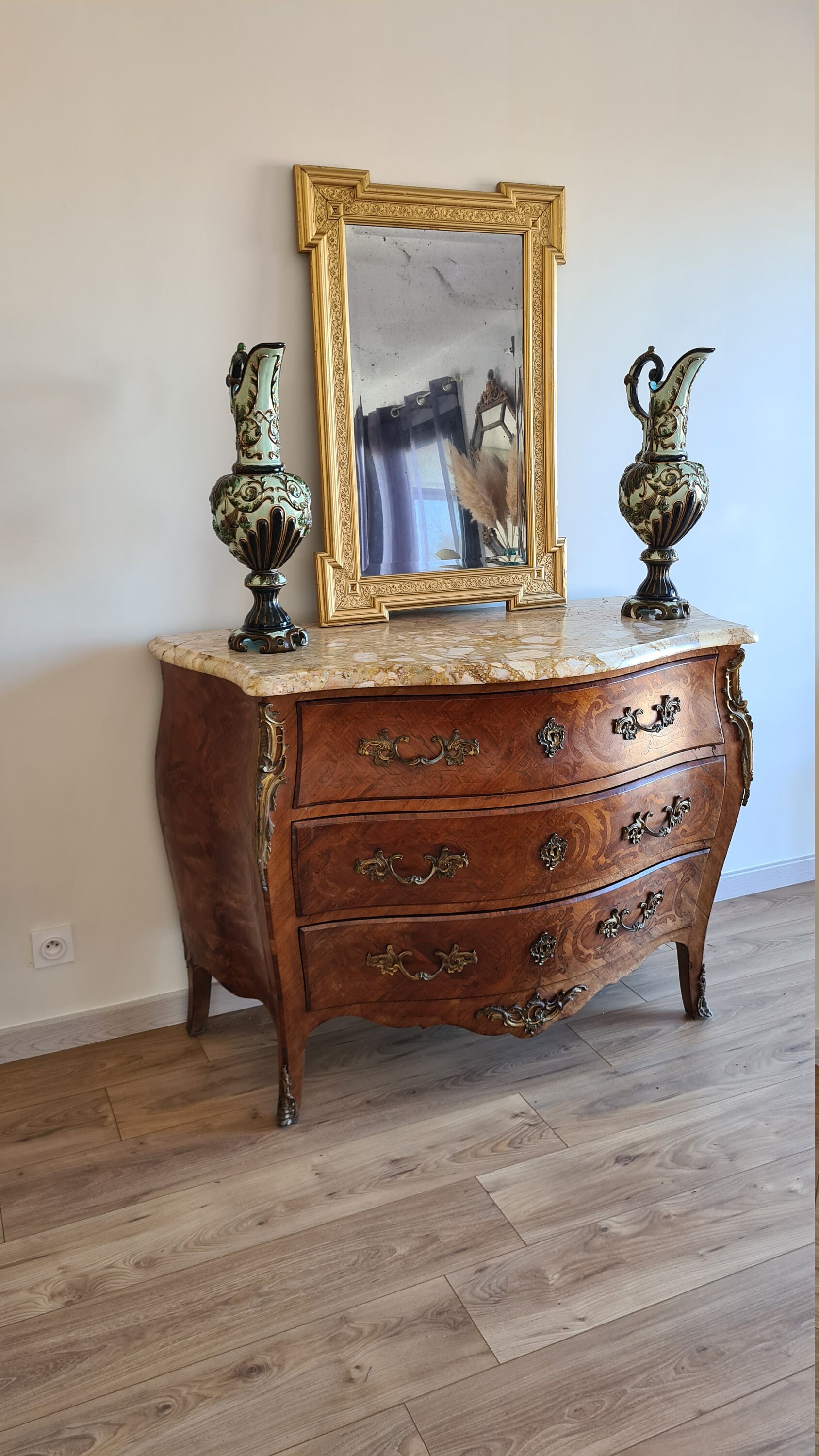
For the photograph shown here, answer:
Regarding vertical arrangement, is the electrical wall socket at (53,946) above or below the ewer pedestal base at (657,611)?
below

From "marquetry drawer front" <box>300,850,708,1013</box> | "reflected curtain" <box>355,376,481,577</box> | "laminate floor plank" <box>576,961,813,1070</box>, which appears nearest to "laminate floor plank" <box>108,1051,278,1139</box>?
"marquetry drawer front" <box>300,850,708,1013</box>

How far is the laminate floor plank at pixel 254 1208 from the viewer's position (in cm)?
161

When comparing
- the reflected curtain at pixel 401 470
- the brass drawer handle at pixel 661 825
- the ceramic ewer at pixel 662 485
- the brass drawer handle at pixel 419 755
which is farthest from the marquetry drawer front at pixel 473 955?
the reflected curtain at pixel 401 470

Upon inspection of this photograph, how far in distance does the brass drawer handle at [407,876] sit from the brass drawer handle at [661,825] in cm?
38

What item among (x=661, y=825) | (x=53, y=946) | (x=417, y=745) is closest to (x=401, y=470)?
(x=417, y=745)

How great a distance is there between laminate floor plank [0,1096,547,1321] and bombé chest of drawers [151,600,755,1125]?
0.58 feet

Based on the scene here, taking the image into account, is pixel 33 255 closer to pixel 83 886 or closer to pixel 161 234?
pixel 161 234

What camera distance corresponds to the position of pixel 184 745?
209 cm

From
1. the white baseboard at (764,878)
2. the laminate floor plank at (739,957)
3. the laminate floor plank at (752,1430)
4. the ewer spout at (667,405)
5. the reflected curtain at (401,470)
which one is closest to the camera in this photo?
the laminate floor plank at (752,1430)

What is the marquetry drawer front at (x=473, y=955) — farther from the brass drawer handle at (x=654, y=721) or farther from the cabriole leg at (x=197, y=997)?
the cabriole leg at (x=197, y=997)

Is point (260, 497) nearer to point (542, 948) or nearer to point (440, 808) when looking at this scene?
point (440, 808)

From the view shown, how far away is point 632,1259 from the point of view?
161 cm

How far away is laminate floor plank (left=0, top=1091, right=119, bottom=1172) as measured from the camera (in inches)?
75.5

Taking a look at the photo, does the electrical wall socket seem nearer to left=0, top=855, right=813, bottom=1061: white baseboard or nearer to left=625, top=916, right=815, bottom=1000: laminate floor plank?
left=0, top=855, right=813, bottom=1061: white baseboard
